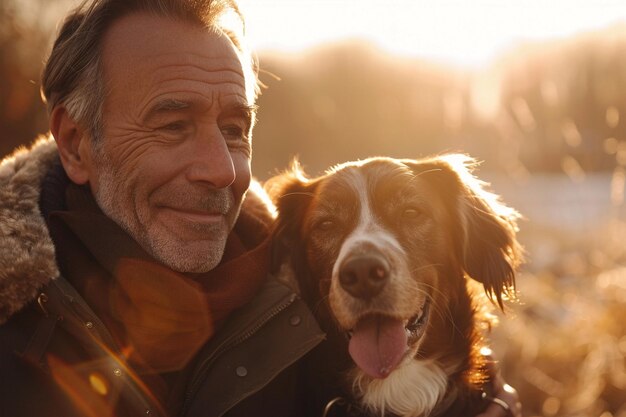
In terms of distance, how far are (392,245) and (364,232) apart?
158 millimetres

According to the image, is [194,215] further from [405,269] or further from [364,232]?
[405,269]

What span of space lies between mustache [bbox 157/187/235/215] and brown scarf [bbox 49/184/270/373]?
0.22 m

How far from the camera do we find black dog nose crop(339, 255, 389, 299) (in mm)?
2742

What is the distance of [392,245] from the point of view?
2928 mm

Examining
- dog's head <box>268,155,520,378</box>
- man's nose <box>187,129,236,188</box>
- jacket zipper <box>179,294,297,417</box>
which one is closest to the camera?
jacket zipper <box>179,294,297,417</box>

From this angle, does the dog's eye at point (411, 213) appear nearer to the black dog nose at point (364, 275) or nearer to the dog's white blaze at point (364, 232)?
the dog's white blaze at point (364, 232)

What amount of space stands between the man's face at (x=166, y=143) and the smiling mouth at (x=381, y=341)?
2.34ft

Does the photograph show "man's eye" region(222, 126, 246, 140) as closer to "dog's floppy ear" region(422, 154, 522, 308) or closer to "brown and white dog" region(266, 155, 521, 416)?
"brown and white dog" region(266, 155, 521, 416)

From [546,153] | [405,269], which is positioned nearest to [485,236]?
[405,269]

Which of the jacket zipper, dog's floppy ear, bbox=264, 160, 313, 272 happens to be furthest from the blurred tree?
the jacket zipper

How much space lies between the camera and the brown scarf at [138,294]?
256 centimetres

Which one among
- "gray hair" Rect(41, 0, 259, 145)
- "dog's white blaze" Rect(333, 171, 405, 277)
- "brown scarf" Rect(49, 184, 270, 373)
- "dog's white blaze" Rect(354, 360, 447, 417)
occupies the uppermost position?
"gray hair" Rect(41, 0, 259, 145)

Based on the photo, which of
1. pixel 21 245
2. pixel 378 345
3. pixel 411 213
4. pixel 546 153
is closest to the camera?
pixel 21 245

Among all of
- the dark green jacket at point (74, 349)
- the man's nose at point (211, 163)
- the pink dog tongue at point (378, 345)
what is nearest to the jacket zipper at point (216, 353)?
the dark green jacket at point (74, 349)
